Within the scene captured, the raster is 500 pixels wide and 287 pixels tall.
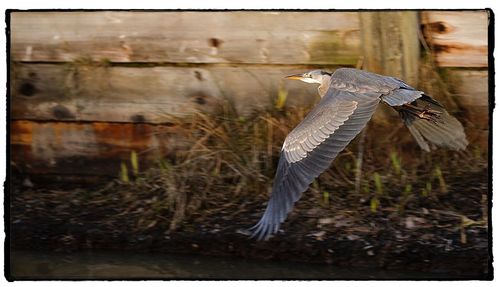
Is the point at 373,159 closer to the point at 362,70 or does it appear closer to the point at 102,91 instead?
the point at 362,70

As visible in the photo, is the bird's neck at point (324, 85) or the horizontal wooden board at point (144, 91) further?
the horizontal wooden board at point (144, 91)

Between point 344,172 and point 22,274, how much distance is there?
108cm

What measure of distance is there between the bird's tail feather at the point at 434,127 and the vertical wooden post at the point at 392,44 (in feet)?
0.64

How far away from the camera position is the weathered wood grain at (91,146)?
157 inches

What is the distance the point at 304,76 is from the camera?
150 inches

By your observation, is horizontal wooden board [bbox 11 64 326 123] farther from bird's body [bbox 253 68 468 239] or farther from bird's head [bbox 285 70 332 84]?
bird's body [bbox 253 68 468 239]

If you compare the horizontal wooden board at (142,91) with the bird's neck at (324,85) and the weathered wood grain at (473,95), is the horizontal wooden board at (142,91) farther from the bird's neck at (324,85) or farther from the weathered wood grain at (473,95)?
the bird's neck at (324,85)

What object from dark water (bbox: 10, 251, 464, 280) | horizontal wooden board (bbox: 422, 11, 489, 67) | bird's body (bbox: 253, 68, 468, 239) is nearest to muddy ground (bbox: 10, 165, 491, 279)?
dark water (bbox: 10, 251, 464, 280)

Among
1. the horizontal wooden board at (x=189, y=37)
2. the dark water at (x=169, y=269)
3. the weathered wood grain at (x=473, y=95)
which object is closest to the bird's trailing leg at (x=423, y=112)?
the weathered wood grain at (x=473, y=95)

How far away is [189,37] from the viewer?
3916 millimetres

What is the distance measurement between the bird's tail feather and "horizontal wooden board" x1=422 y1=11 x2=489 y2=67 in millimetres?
205

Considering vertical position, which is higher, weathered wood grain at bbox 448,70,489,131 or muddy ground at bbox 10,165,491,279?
weathered wood grain at bbox 448,70,489,131

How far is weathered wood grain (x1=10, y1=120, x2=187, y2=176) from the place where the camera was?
157 inches

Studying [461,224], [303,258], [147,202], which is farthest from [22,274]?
[461,224]
